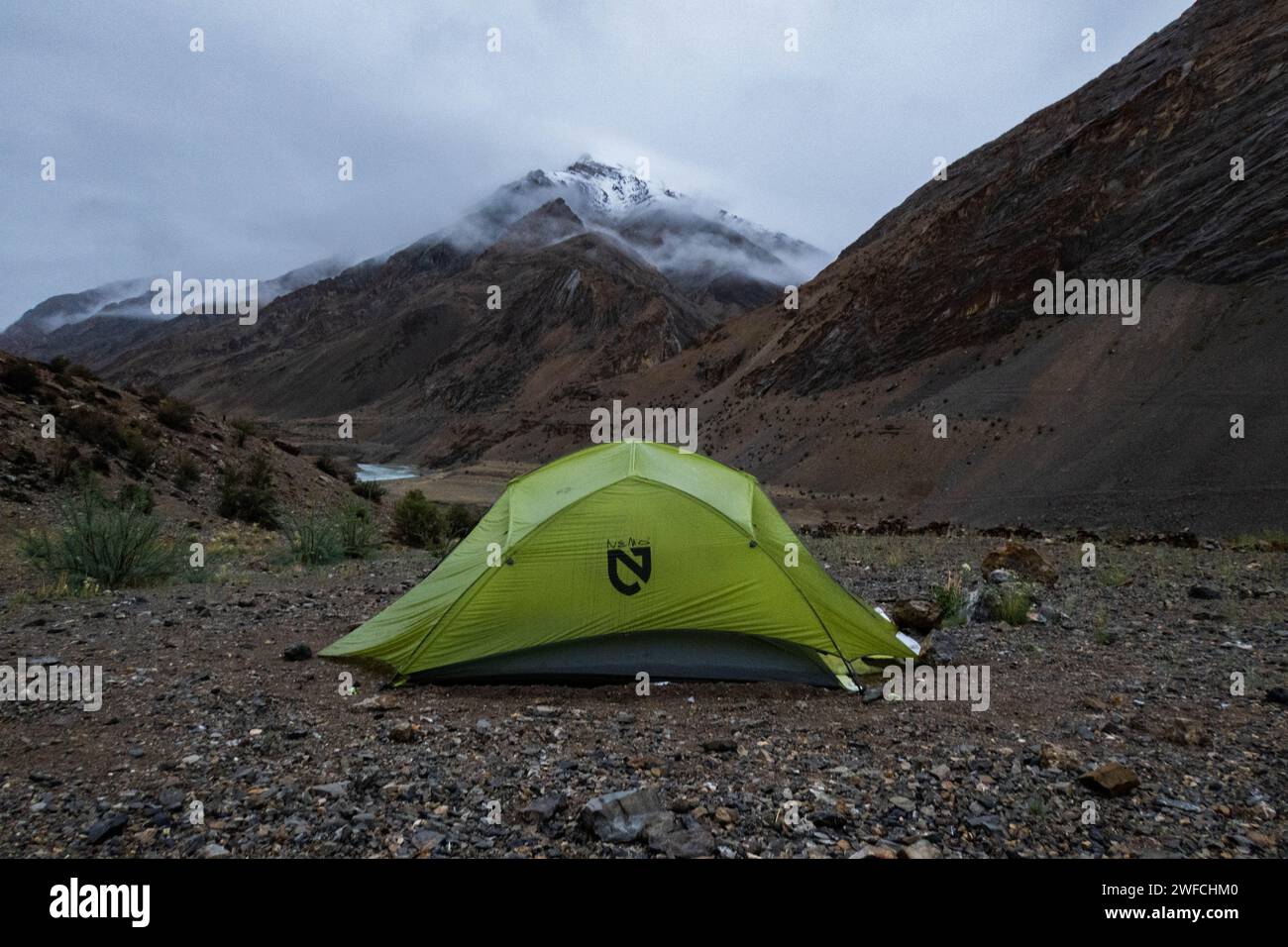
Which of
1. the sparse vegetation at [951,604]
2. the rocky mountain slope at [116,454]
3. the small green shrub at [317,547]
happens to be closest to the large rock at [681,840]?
the sparse vegetation at [951,604]

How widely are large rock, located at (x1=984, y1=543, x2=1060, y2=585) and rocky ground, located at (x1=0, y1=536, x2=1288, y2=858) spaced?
2605mm

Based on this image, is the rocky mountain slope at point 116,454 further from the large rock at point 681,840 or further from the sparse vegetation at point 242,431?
the large rock at point 681,840

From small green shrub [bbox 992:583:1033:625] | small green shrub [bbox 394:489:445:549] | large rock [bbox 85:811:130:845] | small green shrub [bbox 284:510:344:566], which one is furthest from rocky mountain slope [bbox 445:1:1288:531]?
large rock [bbox 85:811:130:845]

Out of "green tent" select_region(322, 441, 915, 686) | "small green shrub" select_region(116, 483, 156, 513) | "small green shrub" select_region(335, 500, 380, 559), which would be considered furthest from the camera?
"small green shrub" select_region(116, 483, 156, 513)

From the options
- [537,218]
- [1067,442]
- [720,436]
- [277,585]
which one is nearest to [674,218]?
[537,218]

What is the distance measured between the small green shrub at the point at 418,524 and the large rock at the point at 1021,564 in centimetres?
1076

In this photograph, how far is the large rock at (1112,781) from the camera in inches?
140

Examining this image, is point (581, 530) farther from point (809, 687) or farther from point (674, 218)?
point (674, 218)

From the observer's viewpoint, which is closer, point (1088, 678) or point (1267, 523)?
point (1088, 678)

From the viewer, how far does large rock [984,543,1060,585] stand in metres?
9.56

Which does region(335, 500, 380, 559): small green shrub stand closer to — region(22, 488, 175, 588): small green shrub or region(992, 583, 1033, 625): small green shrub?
region(22, 488, 175, 588): small green shrub

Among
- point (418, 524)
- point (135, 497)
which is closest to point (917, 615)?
point (418, 524)

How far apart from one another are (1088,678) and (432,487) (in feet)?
134
